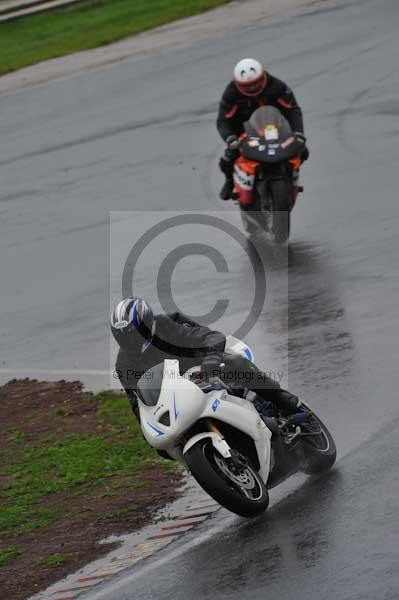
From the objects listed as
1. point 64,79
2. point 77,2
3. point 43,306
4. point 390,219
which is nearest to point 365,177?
point 390,219

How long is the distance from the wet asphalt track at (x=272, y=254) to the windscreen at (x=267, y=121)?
4.66 ft

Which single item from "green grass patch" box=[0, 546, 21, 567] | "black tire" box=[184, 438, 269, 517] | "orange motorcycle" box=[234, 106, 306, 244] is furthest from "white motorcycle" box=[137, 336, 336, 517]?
"orange motorcycle" box=[234, 106, 306, 244]

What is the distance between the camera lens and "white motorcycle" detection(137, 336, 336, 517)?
28.5ft

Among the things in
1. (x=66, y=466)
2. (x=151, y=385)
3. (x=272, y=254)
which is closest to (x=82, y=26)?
(x=272, y=254)

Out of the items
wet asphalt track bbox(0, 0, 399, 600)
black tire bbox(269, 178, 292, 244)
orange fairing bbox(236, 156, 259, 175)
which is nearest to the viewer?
wet asphalt track bbox(0, 0, 399, 600)

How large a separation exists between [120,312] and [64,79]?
19351mm

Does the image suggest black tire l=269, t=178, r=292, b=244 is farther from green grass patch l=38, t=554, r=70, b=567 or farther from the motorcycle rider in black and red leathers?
green grass patch l=38, t=554, r=70, b=567

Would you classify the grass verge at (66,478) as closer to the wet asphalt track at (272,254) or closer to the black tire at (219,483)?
the wet asphalt track at (272,254)

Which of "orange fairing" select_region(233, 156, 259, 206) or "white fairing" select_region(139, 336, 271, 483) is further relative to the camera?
"orange fairing" select_region(233, 156, 259, 206)

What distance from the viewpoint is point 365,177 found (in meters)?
18.2

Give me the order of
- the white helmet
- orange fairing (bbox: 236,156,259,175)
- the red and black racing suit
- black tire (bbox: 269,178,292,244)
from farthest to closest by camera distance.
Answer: the red and black racing suit, the white helmet, orange fairing (bbox: 236,156,259,175), black tire (bbox: 269,178,292,244)

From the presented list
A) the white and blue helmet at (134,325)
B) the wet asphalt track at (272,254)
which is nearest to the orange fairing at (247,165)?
the wet asphalt track at (272,254)

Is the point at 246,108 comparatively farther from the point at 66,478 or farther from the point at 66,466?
the point at 66,478

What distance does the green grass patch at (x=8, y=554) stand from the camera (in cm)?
943
